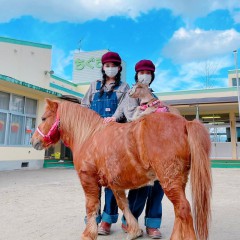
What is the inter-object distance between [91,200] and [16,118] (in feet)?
32.8

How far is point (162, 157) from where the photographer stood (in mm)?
1810

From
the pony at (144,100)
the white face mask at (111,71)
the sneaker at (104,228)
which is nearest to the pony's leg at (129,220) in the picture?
the sneaker at (104,228)

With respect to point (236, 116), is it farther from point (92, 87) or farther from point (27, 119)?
point (92, 87)

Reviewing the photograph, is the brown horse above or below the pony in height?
below

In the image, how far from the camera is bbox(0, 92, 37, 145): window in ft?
34.8

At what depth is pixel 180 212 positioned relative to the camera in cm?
177

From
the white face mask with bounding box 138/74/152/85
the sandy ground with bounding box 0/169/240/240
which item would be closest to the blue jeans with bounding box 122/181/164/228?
the sandy ground with bounding box 0/169/240/240

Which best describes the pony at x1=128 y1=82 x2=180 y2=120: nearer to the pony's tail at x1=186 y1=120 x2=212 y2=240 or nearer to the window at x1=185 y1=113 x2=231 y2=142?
the pony's tail at x1=186 y1=120 x2=212 y2=240

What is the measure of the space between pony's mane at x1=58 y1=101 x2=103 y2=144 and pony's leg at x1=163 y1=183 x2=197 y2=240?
979mm

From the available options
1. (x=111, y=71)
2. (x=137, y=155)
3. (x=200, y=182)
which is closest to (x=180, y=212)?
(x=200, y=182)

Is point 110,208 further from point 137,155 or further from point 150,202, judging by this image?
point 137,155

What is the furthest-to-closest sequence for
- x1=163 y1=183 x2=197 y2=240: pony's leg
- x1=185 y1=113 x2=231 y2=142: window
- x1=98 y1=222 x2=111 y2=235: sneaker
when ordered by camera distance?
x1=185 y1=113 x2=231 y2=142: window → x1=98 y1=222 x2=111 y2=235: sneaker → x1=163 y1=183 x2=197 y2=240: pony's leg

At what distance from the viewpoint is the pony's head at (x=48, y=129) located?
8.29 ft

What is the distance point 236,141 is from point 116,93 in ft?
52.4
